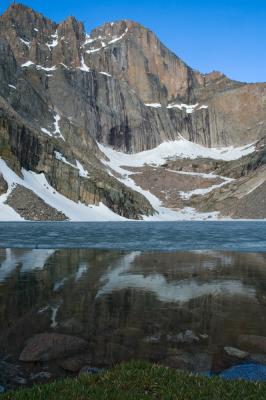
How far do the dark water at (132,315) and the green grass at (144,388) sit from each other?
181cm

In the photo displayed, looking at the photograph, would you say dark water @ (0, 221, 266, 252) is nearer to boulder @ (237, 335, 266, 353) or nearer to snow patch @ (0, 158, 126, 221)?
boulder @ (237, 335, 266, 353)

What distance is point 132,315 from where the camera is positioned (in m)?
15.1

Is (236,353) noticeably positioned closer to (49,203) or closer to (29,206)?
(29,206)

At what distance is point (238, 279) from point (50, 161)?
120251mm

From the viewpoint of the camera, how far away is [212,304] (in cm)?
1716

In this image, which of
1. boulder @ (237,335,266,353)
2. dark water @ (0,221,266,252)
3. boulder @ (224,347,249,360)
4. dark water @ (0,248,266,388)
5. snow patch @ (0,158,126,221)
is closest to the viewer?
dark water @ (0,248,266,388)

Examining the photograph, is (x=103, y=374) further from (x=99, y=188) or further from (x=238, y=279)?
(x=99, y=188)

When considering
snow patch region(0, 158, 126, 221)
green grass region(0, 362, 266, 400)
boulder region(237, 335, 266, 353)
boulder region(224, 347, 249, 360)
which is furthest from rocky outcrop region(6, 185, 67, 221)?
green grass region(0, 362, 266, 400)

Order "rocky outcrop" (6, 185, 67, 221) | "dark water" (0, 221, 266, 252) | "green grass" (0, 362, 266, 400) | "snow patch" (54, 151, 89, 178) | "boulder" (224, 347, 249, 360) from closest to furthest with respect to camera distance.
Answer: "green grass" (0, 362, 266, 400) → "boulder" (224, 347, 249, 360) → "dark water" (0, 221, 266, 252) → "rocky outcrop" (6, 185, 67, 221) → "snow patch" (54, 151, 89, 178)

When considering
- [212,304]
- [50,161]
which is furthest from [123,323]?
[50,161]

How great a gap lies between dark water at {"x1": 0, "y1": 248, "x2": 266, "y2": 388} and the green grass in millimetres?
1814

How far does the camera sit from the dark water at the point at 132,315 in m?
11.0

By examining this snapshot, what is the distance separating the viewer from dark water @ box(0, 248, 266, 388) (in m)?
11.0

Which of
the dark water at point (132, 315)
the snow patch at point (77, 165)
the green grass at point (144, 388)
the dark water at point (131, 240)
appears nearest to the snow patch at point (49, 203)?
the snow patch at point (77, 165)
